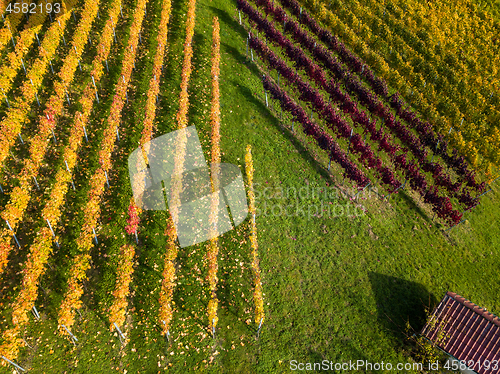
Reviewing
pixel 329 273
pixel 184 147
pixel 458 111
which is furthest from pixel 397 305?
pixel 458 111

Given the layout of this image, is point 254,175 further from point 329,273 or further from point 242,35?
point 242,35

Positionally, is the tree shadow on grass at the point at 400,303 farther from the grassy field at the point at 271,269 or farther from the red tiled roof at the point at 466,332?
the red tiled roof at the point at 466,332

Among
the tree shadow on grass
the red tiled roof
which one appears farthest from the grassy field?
the red tiled roof

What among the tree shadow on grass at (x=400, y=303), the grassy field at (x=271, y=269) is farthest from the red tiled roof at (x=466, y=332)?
the grassy field at (x=271, y=269)

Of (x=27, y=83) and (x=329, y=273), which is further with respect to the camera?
(x=27, y=83)

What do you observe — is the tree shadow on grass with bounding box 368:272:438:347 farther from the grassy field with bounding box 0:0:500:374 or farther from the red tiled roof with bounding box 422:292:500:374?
the red tiled roof with bounding box 422:292:500:374
